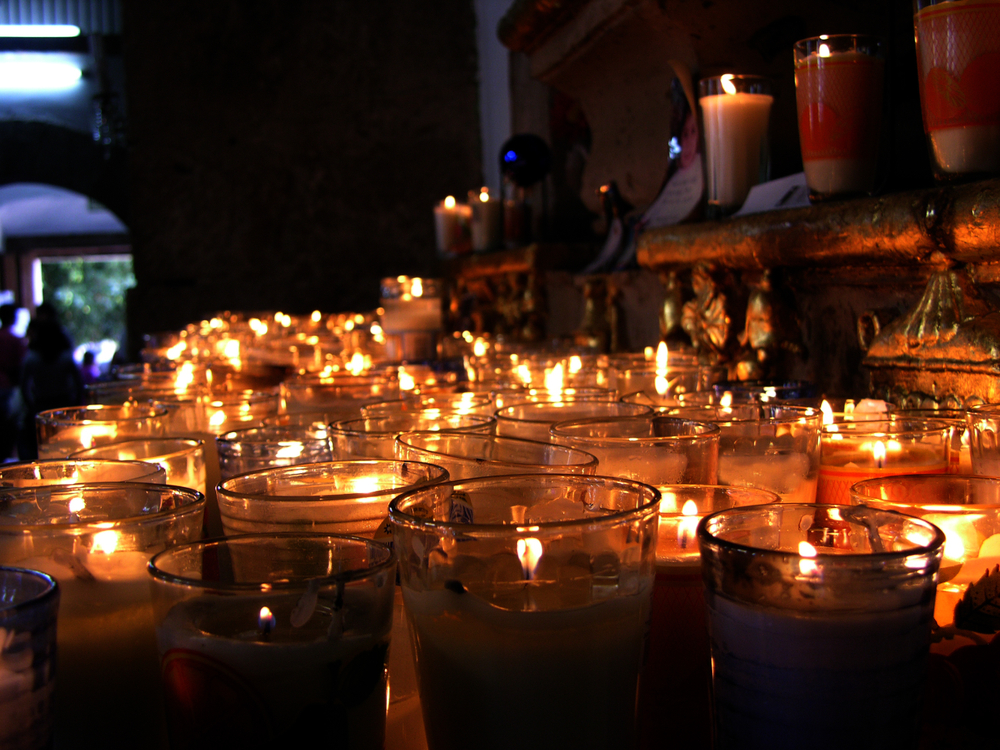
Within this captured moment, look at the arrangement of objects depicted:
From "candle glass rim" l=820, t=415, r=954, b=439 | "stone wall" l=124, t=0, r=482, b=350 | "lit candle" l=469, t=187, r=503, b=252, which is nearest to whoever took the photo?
"candle glass rim" l=820, t=415, r=954, b=439

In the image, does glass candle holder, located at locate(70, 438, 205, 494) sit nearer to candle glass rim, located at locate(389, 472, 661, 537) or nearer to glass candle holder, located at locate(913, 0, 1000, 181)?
candle glass rim, located at locate(389, 472, 661, 537)

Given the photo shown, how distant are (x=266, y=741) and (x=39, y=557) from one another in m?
0.18

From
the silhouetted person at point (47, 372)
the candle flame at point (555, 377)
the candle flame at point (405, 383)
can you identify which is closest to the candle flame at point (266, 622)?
the candle flame at point (555, 377)

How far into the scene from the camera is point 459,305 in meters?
4.04

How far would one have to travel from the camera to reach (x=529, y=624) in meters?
0.41

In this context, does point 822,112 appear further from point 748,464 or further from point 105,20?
point 105,20

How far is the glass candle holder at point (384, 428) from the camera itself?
2.46ft

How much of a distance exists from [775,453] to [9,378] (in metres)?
6.43

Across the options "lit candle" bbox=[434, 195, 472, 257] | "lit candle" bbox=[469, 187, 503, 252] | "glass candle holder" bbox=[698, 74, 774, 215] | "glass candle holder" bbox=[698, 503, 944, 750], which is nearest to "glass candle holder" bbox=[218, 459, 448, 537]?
"glass candle holder" bbox=[698, 503, 944, 750]

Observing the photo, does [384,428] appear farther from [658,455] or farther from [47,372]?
[47,372]

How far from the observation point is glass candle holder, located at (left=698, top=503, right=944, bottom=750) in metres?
0.39

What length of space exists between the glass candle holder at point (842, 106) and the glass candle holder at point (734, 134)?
360 mm

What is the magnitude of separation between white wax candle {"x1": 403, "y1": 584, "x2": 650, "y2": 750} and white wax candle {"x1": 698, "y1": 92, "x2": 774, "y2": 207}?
137 centimetres

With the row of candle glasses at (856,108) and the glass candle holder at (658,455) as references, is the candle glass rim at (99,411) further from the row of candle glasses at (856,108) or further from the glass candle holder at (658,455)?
the row of candle glasses at (856,108)
